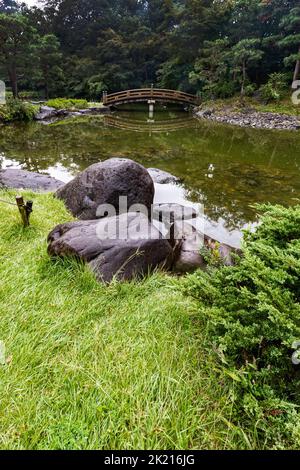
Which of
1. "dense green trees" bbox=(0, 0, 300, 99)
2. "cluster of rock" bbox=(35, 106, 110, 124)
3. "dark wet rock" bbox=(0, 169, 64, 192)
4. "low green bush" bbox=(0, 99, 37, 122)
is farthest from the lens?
"dense green trees" bbox=(0, 0, 300, 99)

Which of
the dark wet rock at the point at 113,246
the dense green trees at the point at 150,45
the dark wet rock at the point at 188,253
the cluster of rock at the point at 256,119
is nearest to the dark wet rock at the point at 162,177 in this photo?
the dark wet rock at the point at 188,253

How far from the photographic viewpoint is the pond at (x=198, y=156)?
5547 mm

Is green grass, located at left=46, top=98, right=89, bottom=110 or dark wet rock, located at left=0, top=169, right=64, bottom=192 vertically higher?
green grass, located at left=46, top=98, right=89, bottom=110

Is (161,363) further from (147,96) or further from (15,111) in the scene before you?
(147,96)

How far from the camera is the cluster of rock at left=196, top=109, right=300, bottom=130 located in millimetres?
13344

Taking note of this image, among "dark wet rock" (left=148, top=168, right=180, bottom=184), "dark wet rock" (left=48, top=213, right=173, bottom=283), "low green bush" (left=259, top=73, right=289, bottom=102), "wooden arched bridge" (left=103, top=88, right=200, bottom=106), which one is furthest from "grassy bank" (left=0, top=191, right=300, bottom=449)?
"wooden arched bridge" (left=103, top=88, right=200, bottom=106)

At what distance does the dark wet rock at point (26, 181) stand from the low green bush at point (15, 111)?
9923 millimetres

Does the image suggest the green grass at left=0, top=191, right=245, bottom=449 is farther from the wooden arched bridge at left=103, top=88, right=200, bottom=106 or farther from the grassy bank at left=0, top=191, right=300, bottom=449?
the wooden arched bridge at left=103, top=88, right=200, bottom=106

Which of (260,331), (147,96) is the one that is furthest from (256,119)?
(260,331)

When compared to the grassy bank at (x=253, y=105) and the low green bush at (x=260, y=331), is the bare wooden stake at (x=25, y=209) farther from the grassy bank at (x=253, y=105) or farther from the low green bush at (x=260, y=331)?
the grassy bank at (x=253, y=105)

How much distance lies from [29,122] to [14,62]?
7.82 meters

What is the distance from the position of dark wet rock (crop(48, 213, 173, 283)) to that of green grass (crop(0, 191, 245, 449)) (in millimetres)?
130

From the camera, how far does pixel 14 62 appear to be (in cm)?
1898

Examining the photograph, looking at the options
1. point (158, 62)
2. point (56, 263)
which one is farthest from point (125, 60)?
point (56, 263)
